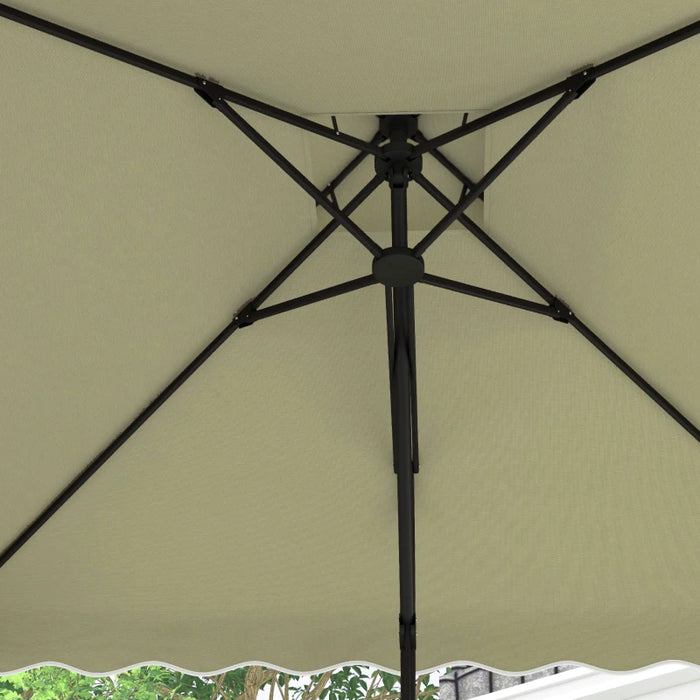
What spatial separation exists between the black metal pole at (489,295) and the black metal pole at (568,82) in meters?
0.41

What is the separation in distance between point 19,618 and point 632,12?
278cm

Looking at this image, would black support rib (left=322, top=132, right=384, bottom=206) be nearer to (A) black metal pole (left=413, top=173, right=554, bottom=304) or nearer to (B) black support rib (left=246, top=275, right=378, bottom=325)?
(A) black metal pole (left=413, top=173, right=554, bottom=304)

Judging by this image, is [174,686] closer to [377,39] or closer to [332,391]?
[332,391]

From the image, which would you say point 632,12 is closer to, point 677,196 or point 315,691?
point 677,196

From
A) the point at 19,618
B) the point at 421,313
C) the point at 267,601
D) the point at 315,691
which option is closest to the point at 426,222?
the point at 421,313

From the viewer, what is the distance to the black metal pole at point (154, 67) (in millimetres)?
2223

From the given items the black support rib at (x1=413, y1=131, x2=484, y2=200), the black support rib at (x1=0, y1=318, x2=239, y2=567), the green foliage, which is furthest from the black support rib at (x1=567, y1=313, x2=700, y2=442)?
the green foliage

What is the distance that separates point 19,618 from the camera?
10.8 feet

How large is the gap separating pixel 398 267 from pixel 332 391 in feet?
2.80

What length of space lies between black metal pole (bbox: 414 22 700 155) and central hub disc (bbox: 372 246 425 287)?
0.94ft

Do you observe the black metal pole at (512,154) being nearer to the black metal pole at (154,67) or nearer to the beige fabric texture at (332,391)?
the beige fabric texture at (332,391)

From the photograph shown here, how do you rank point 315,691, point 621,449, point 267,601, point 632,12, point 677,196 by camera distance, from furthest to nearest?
point 315,691
point 267,601
point 621,449
point 677,196
point 632,12

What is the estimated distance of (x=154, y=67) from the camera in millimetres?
2355

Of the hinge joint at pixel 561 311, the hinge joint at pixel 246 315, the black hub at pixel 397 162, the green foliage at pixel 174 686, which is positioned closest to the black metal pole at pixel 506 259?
the hinge joint at pixel 561 311
